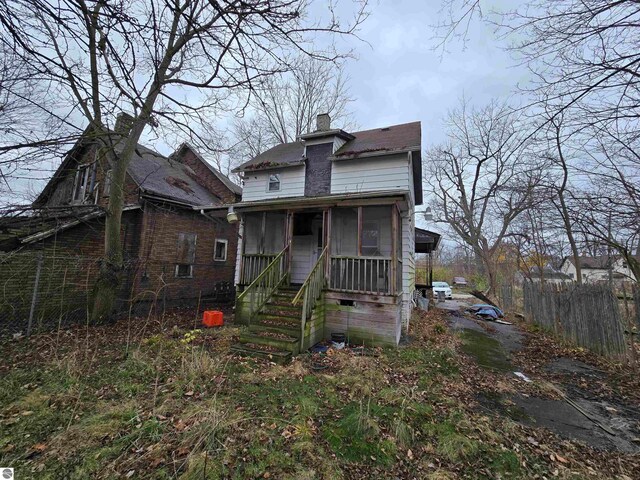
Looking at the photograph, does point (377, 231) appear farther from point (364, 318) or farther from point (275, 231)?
point (275, 231)

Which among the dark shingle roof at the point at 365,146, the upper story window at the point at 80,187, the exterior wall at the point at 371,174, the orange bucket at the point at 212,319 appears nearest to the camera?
the orange bucket at the point at 212,319

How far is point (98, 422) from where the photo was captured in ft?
10.8

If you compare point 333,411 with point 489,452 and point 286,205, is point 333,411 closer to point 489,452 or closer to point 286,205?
point 489,452

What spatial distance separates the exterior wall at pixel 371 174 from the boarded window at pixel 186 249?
675 cm

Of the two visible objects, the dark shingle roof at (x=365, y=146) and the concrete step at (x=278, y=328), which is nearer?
the concrete step at (x=278, y=328)

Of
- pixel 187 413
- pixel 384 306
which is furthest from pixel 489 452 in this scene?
pixel 384 306

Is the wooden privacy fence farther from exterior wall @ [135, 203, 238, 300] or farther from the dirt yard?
exterior wall @ [135, 203, 238, 300]

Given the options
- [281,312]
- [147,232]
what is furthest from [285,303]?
[147,232]

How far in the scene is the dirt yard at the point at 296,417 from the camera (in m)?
2.83

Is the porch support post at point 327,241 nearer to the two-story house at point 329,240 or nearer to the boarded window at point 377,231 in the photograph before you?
the two-story house at point 329,240

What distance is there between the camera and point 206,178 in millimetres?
15875

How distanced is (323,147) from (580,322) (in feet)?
32.6

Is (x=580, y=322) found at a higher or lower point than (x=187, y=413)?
higher

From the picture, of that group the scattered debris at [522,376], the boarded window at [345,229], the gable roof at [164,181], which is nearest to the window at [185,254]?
the gable roof at [164,181]
